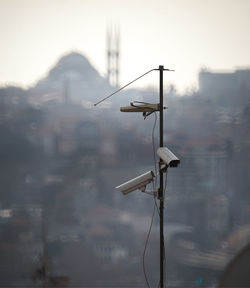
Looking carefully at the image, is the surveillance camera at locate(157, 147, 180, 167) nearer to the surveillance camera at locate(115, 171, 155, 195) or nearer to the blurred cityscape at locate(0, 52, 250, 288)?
the surveillance camera at locate(115, 171, 155, 195)

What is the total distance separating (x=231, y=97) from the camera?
8.68 m

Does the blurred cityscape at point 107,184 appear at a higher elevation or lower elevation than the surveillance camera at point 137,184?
lower

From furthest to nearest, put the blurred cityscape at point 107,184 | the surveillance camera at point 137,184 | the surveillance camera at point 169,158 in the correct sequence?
the blurred cityscape at point 107,184
the surveillance camera at point 137,184
the surveillance camera at point 169,158

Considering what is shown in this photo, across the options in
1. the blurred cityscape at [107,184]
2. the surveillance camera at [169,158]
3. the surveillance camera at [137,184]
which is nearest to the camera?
the surveillance camera at [169,158]

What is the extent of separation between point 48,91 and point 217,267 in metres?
5.77

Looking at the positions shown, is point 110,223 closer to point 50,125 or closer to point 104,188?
point 104,188

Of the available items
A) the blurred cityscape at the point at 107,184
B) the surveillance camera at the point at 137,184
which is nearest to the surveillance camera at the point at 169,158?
the surveillance camera at the point at 137,184

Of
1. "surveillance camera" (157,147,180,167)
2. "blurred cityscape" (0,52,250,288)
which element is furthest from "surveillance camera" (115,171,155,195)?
"blurred cityscape" (0,52,250,288)

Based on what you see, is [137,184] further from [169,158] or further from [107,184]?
[107,184]

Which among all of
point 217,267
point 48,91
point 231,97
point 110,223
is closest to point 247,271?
point 231,97

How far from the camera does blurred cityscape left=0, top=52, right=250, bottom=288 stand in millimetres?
9094

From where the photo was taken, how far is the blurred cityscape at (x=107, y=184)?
909 cm

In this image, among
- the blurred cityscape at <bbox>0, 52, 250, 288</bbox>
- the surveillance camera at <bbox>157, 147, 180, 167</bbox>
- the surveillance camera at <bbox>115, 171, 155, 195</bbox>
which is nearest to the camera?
the surveillance camera at <bbox>157, 147, 180, 167</bbox>

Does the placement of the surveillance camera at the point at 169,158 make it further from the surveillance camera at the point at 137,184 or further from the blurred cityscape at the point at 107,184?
the blurred cityscape at the point at 107,184
